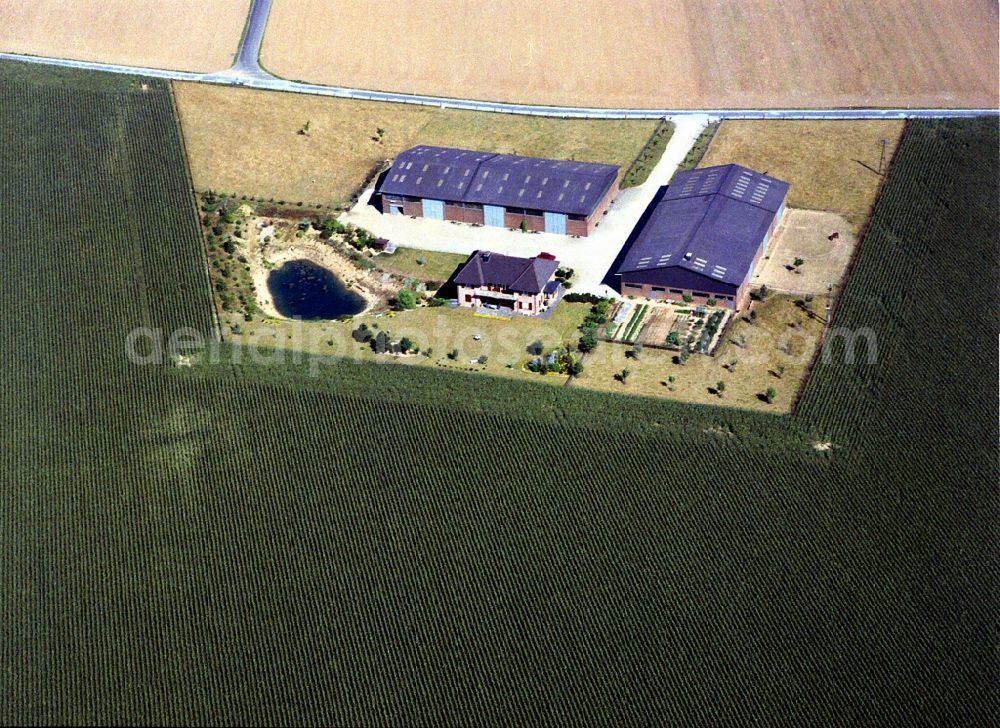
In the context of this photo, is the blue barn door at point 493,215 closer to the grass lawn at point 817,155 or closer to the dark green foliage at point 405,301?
the dark green foliage at point 405,301

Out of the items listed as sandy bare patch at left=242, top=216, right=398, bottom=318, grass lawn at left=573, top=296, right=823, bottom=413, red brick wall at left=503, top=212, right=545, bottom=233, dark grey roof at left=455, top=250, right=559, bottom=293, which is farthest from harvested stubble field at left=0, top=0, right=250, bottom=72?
grass lawn at left=573, top=296, right=823, bottom=413

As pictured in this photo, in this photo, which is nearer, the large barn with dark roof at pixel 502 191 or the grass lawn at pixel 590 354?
the grass lawn at pixel 590 354

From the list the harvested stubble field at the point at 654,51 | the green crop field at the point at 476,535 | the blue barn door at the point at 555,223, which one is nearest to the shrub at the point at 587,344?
the green crop field at the point at 476,535

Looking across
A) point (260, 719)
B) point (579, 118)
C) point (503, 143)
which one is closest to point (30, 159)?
point (503, 143)

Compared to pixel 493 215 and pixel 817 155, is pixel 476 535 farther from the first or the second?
pixel 817 155

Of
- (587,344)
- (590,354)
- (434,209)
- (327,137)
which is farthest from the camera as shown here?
(327,137)

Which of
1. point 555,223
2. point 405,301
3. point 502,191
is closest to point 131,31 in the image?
point 502,191
